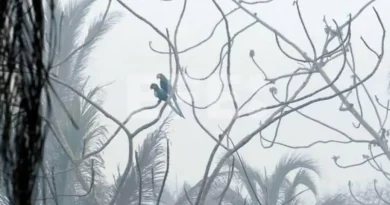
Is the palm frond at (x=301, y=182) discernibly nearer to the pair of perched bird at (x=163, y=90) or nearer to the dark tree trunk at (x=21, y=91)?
the pair of perched bird at (x=163, y=90)

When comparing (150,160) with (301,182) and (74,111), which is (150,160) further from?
(301,182)

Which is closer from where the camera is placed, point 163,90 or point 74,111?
point 163,90

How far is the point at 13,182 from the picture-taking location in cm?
71

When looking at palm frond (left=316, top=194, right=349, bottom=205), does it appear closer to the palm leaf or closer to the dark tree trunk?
the palm leaf

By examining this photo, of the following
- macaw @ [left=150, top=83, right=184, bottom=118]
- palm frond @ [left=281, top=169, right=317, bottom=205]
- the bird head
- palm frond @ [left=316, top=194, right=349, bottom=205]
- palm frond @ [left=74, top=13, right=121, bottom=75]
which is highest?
palm frond @ [left=74, top=13, right=121, bottom=75]

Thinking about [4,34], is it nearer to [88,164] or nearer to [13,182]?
[13,182]

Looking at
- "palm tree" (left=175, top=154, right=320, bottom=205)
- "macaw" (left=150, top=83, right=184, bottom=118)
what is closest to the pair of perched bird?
"macaw" (left=150, top=83, right=184, bottom=118)

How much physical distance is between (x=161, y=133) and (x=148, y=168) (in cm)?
41

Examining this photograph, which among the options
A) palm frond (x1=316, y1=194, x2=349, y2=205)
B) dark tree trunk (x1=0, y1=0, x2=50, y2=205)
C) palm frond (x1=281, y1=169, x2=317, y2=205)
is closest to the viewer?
dark tree trunk (x1=0, y1=0, x2=50, y2=205)

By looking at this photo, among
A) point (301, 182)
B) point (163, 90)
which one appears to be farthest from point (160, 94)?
point (301, 182)

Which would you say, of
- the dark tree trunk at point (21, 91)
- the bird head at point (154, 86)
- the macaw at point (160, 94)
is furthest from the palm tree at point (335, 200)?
the dark tree trunk at point (21, 91)

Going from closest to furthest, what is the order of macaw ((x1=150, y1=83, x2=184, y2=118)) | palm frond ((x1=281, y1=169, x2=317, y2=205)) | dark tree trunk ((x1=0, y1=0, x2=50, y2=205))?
dark tree trunk ((x1=0, y1=0, x2=50, y2=205))
macaw ((x1=150, y1=83, x2=184, y2=118))
palm frond ((x1=281, y1=169, x2=317, y2=205))

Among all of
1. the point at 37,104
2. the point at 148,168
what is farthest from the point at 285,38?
the point at 148,168

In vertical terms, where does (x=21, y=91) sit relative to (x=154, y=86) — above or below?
below
